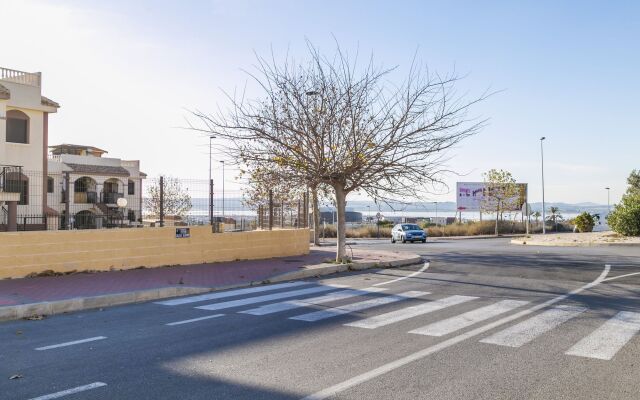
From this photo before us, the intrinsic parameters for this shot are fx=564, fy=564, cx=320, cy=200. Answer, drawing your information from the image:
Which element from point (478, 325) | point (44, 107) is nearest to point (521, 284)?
point (478, 325)

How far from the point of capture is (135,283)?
12.6 meters

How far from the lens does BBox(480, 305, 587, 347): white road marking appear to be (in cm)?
728

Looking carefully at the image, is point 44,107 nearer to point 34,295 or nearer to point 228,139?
point 228,139

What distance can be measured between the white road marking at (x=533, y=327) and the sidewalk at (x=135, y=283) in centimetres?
682

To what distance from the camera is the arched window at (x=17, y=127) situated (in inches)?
1060

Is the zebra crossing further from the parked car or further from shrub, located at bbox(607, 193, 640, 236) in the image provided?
the parked car

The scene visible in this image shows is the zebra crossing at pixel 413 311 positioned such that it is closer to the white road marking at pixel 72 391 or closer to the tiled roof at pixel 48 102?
the white road marking at pixel 72 391

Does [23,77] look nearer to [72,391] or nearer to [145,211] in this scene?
[145,211]

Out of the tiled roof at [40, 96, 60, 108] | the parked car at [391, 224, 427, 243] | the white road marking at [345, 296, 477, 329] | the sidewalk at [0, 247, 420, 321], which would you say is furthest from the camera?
the parked car at [391, 224, 427, 243]

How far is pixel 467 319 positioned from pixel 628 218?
2866cm

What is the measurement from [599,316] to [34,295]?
10063mm

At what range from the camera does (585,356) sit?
6.49 metres

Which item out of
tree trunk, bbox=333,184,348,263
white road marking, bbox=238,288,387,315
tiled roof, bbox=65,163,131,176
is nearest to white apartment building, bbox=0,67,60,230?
tree trunk, bbox=333,184,348,263

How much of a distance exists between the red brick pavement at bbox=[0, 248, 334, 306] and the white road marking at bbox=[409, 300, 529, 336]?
5982 mm
